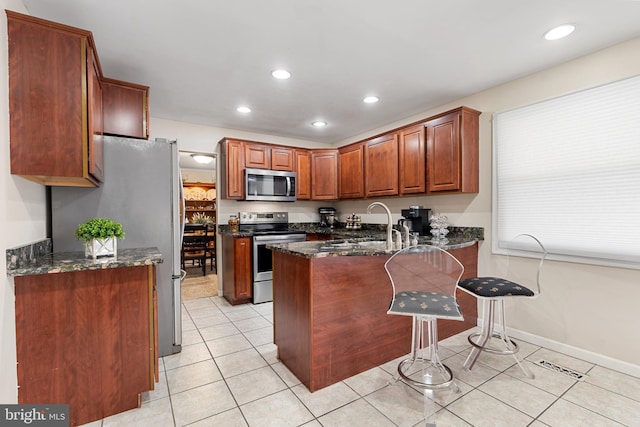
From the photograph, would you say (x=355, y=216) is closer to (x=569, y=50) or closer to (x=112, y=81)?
(x=569, y=50)

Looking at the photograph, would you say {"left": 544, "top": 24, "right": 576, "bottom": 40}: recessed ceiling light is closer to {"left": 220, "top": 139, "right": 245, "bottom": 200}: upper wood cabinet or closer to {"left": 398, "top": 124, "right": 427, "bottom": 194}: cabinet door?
{"left": 398, "top": 124, "right": 427, "bottom": 194}: cabinet door

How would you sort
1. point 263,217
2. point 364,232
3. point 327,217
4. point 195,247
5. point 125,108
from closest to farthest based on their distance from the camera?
point 125,108 < point 364,232 < point 263,217 < point 327,217 < point 195,247

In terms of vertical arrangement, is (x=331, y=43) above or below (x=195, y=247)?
above

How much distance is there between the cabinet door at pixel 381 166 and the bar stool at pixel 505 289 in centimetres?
148

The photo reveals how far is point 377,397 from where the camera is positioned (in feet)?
6.31

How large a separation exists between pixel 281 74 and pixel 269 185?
1.98 meters

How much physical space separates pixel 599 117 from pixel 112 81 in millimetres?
4057

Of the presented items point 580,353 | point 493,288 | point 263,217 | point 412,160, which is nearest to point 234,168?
point 263,217

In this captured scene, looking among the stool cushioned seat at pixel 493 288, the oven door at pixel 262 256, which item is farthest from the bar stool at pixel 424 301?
the oven door at pixel 262 256

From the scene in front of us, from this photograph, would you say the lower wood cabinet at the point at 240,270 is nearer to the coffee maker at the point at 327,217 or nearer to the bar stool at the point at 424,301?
the coffee maker at the point at 327,217

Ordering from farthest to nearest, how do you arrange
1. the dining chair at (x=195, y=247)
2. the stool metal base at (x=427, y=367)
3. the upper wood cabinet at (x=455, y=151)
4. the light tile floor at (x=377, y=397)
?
the dining chair at (x=195, y=247), the upper wood cabinet at (x=455, y=151), the stool metal base at (x=427, y=367), the light tile floor at (x=377, y=397)

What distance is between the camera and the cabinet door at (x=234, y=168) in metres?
4.11

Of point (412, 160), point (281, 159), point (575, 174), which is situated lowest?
point (575, 174)

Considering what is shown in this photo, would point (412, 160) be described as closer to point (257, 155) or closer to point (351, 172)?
point (351, 172)
